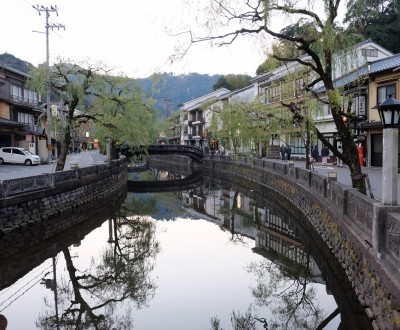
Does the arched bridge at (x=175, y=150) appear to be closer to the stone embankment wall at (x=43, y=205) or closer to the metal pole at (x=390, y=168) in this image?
the stone embankment wall at (x=43, y=205)

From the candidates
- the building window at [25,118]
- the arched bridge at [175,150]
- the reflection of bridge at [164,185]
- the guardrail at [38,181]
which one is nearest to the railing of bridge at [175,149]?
the arched bridge at [175,150]

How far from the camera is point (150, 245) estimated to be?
57.8ft

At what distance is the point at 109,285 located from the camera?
→ 41.7ft

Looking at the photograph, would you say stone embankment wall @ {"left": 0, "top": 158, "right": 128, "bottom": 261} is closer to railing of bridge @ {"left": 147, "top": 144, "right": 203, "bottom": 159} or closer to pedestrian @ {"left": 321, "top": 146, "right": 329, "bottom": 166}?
pedestrian @ {"left": 321, "top": 146, "right": 329, "bottom": 166}

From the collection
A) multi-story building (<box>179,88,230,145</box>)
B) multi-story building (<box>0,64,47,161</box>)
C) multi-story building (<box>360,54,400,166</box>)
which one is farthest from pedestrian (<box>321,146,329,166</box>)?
multi-story building (<box>179,88,230,145</box>)

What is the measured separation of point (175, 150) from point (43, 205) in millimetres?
32957

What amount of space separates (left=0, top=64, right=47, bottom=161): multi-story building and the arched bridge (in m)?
12.7

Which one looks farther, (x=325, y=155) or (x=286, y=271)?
(x=325, y=155)

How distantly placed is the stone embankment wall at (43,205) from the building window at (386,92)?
70.1 feet

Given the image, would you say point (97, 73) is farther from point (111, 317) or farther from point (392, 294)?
point (392, 294)

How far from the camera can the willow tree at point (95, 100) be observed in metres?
22.5

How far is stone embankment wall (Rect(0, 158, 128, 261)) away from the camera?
15.4 meters

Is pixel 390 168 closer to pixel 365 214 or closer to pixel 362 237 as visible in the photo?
pixel 365 214

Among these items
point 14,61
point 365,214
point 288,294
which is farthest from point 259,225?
point 14,61
